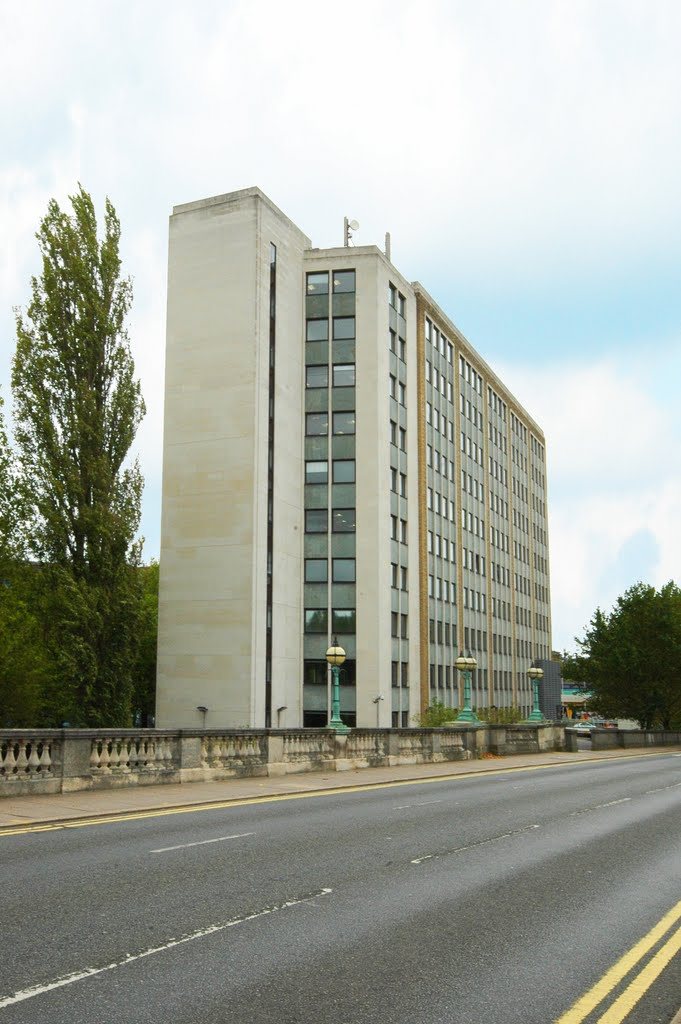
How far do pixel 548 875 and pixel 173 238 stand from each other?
2119 inches

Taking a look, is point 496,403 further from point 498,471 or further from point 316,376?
point 316,376

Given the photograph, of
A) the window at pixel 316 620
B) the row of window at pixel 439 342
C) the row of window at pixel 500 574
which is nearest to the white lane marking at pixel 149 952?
the window at pixel 316 620

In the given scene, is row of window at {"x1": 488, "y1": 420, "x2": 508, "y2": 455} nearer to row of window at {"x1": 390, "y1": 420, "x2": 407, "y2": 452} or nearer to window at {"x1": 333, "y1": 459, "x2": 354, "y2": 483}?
row of window at {"x1": 390, "y1": 420, "x2": 407, "y2": 452}

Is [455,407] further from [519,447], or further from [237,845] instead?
[237,845]

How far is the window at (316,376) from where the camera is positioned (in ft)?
199

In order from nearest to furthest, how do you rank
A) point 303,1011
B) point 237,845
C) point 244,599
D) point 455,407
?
point 303,1011
point 237,845
point 244,599
point 455,407

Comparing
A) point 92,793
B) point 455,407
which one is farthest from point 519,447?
point 92,793

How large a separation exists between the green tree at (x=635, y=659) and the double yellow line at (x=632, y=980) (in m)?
68.9

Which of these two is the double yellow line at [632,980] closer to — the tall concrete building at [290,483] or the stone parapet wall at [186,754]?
the stone parapet wall at [186,754]

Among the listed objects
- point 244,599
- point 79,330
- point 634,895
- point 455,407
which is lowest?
point 634,895

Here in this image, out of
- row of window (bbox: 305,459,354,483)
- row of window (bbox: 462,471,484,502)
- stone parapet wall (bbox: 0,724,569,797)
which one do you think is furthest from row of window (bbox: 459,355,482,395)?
stone parapet wall (bbox: 0,724,569,797)

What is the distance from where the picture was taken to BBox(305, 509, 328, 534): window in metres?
59.2

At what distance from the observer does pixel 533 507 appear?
101 metres

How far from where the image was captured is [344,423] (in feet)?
197
